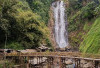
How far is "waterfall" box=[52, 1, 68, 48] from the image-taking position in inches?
1734

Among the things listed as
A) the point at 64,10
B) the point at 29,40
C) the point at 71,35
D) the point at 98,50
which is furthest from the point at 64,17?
the point at 98,50

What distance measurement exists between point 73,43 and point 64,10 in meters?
12.6

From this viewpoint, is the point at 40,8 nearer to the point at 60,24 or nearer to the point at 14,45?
the point at 60,24

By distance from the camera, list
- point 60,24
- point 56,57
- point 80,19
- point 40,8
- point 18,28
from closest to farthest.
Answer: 1. point 56,57
2. point 18,28
3. point 80,19
4. point 60,24
5. point 40,8

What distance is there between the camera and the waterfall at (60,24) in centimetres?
4405

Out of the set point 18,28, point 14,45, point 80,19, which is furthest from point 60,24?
point 14,45

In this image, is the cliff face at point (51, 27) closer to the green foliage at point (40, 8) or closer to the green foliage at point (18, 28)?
the green foliage at point (40, 8)

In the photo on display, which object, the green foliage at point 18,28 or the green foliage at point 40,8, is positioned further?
the green foliage at point 40,8

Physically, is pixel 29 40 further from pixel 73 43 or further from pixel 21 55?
pixel 73 43

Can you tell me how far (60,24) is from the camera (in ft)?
157

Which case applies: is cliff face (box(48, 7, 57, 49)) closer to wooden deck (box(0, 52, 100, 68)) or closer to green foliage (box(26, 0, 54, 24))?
green foliage (box(26, 0, 54, 24))

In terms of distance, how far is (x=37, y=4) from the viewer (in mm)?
48062

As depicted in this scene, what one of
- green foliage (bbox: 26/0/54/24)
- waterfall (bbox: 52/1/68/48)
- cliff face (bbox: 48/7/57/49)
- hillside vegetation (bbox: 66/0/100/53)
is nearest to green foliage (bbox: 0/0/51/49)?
hillside vegetation (bbox: 66/0/100/53)

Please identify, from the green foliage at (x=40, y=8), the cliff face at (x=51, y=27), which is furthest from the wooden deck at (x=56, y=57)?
the green foliage at (x=40, y=8)
